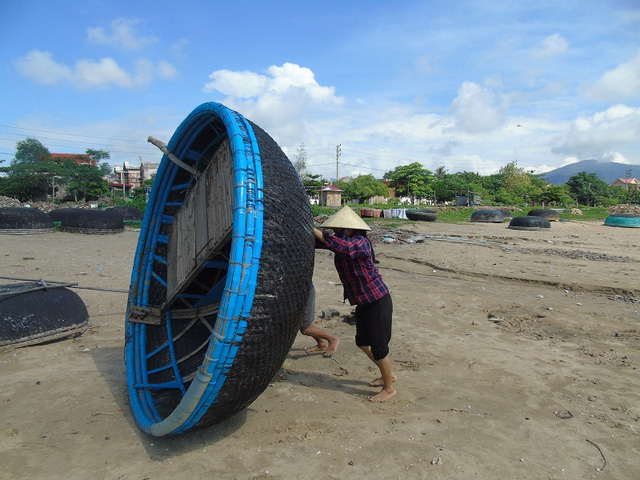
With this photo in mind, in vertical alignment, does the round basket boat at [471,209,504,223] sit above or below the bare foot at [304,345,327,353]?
above

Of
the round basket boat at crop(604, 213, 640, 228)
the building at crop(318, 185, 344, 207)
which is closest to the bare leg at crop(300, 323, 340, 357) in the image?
the round basket boat at crop(604, 213, 640, 228)

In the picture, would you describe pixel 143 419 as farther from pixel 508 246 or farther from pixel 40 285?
pixel 508 246

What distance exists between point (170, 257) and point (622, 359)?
15.9ft

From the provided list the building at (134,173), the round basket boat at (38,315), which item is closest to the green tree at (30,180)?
the building at (134,173)

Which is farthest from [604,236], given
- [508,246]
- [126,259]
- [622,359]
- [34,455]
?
[34,455]

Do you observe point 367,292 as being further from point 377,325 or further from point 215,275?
point 215,275

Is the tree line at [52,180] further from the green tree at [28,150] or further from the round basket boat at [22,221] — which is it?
the round basket boat at [22,221]

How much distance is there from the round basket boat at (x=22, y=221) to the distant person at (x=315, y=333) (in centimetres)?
1252

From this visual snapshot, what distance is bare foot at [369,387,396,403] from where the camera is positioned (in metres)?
3.68

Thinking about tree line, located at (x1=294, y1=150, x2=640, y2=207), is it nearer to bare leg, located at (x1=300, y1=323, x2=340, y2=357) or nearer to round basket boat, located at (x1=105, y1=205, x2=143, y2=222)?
round basket boat, located at (x1=105, y1=205, x2=143, y2=222)

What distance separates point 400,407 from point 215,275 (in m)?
2.11

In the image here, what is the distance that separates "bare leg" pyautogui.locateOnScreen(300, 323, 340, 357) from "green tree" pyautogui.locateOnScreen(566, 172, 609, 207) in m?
70.4

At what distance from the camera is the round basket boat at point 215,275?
2529 millimetres

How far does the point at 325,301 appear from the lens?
7176 millimetres
